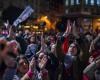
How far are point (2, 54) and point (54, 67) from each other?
594cm

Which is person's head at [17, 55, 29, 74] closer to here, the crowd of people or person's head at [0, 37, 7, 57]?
the crowd of people

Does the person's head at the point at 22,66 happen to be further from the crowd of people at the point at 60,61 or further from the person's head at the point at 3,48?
the person's head at the point at 3,48

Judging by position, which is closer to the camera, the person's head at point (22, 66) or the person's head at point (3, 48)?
the person's head at point (3, 48)

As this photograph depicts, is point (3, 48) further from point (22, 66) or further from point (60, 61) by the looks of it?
point (60, 61)

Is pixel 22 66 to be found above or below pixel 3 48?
below

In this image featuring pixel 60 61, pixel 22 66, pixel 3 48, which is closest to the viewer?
pixel 3 48

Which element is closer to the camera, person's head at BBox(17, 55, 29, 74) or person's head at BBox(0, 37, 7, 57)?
person's head at BBox(0, 37, 7, 57)

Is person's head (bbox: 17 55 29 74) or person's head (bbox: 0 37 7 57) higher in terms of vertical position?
person's head (bbox: 0 37 7 57)

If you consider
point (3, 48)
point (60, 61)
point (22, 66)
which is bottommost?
point (60, 61)

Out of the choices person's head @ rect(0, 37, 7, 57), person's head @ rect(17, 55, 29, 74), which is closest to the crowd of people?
person's head @ rect(17, 55, 29, 74)

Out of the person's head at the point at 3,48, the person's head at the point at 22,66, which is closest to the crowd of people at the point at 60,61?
the person's head at the point at 22,66

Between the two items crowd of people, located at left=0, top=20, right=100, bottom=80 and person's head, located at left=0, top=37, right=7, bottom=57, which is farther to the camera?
crowd of people, located at left=0, top=20, right=100, bottom=80

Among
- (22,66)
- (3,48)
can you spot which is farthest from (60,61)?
(3,48)

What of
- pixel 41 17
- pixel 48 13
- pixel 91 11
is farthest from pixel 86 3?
pixel 41 17
